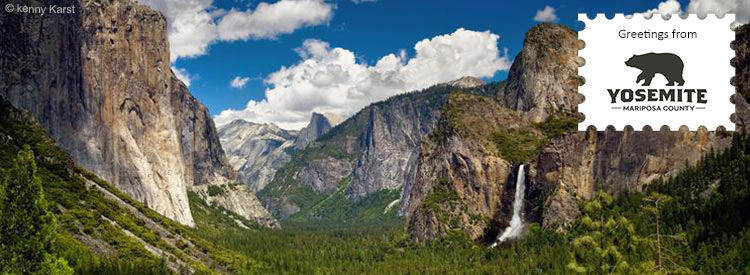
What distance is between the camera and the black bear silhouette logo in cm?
3956

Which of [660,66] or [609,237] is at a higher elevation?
[660,66]

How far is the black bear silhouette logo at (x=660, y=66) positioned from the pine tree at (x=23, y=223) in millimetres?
40074

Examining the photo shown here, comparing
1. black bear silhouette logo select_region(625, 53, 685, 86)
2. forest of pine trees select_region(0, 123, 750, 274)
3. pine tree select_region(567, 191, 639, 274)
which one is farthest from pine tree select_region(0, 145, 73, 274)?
black bear silhouette logo select_region(625, 53, 685, 86)

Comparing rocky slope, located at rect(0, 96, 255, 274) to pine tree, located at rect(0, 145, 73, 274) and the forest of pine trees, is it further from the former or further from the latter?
pine tree, located at rect(0, 145, 73, 274)

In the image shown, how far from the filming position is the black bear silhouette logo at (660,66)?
39.6 meters

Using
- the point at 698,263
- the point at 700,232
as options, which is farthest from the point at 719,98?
the point at 700,232

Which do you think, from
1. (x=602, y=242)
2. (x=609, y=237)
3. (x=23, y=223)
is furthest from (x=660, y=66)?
(x=23, y=223)

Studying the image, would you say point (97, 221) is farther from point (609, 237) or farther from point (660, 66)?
point (609, 237)

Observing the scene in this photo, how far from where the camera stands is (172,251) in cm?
16275

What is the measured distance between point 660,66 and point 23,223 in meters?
42.1

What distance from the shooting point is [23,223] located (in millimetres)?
46625

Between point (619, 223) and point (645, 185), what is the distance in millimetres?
173746

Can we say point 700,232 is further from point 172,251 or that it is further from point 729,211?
point 172,251

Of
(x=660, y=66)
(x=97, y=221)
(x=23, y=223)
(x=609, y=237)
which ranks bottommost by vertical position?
(x=97, y=221)
